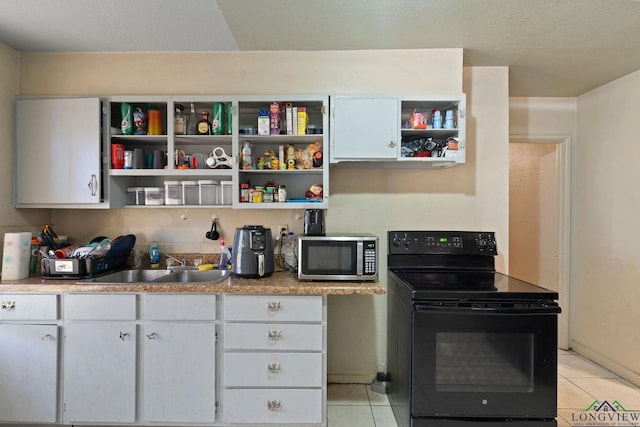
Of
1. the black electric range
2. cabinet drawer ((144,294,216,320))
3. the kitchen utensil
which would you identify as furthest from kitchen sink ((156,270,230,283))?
the black electric range

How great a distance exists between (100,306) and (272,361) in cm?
101

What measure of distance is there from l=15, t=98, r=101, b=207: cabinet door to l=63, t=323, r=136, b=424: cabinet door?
0.84 metres

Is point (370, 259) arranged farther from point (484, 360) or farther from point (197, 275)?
point (197, 275)

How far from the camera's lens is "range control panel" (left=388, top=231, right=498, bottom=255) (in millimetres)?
2297

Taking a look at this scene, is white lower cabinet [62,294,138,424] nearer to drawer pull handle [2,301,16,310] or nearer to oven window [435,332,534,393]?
drawer pull handle [2,301,16,310]

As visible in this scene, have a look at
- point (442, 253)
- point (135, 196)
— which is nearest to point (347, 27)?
point (442, 253)

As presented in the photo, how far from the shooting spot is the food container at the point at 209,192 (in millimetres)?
2299

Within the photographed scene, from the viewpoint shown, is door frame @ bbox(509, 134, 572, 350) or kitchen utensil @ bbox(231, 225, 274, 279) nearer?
kitchen utensil @ bbox(231, 225, 274, 279)

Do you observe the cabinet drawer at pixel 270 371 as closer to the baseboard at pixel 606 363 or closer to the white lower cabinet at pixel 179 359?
the white lower cabinet at pixel 179 359

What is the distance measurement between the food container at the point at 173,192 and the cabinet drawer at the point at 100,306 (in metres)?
0.68

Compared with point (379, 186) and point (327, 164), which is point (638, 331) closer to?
point (379, 186)

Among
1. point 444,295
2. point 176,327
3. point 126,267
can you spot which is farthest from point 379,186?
point 126,267

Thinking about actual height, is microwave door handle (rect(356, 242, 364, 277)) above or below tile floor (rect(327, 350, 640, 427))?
above

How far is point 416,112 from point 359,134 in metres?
0.49
